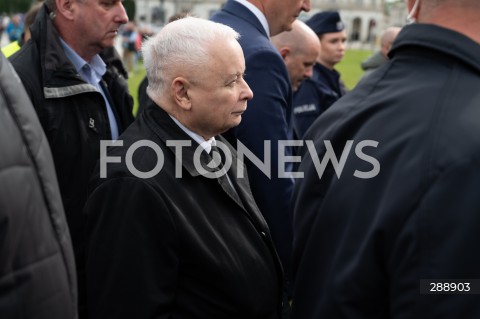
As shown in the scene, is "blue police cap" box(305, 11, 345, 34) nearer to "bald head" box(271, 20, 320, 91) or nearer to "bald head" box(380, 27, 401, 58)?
"bald head" box(380, 27, 401, 58)

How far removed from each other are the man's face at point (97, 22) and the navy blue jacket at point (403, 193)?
221 centimetres

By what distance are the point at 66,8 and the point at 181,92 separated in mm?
1220

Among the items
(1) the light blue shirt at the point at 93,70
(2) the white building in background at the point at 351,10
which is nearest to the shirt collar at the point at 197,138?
(1) the light blue shirt at the point at 93,70

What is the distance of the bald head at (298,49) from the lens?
5016mm

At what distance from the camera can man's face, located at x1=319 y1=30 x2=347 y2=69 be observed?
6895 mm

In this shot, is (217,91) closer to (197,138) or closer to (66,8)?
(197,138)

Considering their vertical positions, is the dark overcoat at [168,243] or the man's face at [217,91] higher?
the man's face at [217,91]

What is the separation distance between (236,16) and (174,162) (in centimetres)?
135

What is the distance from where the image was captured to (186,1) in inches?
3403

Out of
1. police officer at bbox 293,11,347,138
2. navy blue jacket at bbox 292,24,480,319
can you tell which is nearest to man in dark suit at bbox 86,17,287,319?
navy blue jacket at bbox 292,24,480,319

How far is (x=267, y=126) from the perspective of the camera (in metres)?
3.41

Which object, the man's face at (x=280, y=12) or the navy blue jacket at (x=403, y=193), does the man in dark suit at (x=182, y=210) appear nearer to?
the navy blue jacket at (x=403, y=193)

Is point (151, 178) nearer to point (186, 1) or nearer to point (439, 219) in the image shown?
point (439, 219)

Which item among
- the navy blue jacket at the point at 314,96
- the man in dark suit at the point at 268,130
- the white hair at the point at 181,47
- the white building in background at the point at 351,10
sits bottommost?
the white building in background at the point at 351,10
